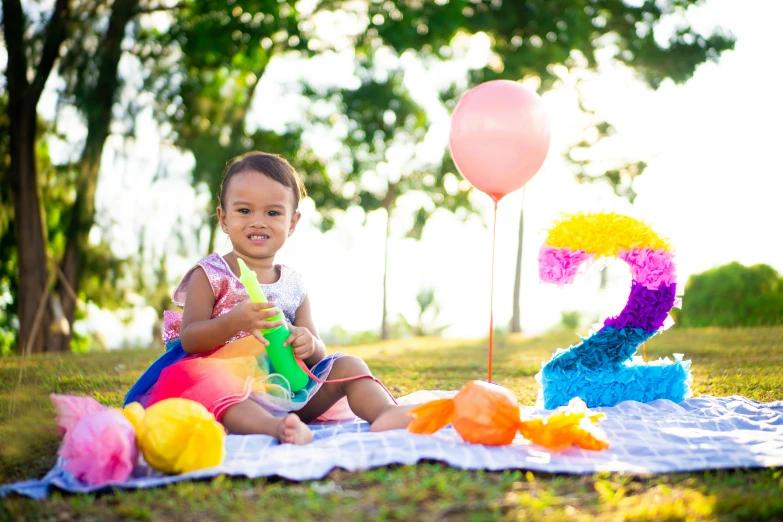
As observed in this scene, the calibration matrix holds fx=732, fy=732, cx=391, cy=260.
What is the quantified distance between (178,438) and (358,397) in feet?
2.82

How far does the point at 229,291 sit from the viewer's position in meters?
2.89

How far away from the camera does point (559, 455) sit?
2195 millimetres

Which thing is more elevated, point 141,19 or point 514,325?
point 141,19

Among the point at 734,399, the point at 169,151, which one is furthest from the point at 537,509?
the point at 169,151

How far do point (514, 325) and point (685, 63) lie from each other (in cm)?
500

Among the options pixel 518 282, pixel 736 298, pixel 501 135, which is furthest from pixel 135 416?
pixel 518 282

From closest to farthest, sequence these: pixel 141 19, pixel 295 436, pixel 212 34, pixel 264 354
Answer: pixel 295 436 → pixel 264 354 → pixel 212 34 → pixel 141 19

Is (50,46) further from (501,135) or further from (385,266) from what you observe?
(501,135)

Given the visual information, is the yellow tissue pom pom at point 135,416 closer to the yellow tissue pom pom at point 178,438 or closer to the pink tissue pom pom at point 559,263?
the yellow tissue pom pom at point 178,438

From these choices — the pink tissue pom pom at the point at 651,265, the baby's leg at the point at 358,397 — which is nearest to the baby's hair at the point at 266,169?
the baby's leg at the point at 358,397

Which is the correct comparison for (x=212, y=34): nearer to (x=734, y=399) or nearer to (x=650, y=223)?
(x=650, y=223)

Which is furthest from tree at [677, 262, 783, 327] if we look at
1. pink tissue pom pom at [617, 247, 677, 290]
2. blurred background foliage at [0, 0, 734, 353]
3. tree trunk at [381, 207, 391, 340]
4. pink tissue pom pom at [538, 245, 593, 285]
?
pink tissue pom pom at [538, 245, 593, 285]

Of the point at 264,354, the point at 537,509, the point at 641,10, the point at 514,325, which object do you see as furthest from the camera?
the point at 514,325

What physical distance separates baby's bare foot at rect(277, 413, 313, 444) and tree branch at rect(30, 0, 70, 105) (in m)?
8.56
